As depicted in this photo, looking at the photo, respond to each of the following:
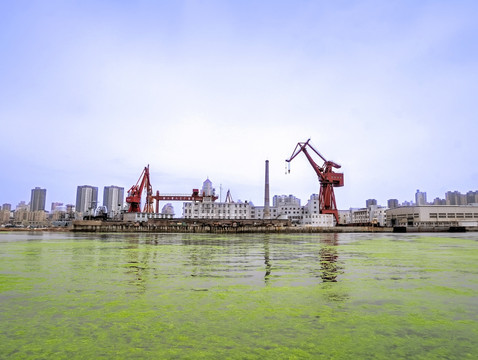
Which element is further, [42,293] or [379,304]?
[42,293]

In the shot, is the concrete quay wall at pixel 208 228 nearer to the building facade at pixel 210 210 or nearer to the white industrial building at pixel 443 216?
the building facade at pixel 210 210

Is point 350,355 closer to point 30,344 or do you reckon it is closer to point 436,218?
point 30,344

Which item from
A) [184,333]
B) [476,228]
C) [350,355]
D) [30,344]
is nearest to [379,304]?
[350,355]

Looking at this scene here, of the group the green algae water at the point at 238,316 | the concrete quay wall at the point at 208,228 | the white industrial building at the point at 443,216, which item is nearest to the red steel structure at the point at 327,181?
the concrete quay wall at the point at 208,228

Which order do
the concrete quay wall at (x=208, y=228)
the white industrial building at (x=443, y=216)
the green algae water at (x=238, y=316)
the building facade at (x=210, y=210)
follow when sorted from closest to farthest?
1. the green algae water at (x=238, y=316)
2. the concrete quay wall at (x=208, y=228)
3. the white industrial building at (x=443, y=216)
4. the building facade at (x=210, y=210)

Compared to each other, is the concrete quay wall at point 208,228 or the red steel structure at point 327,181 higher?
the red steel structure at point 327,181

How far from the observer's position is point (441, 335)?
21.1ft

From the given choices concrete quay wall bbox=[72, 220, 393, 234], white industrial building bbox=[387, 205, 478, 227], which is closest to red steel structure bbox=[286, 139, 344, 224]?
concrete quay wall bbox=[72, 220, 393, 234]

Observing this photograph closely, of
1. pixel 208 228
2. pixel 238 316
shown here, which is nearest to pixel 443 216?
pixel 208 228

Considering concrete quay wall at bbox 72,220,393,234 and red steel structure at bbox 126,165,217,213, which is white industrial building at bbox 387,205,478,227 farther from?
red steel structure at bbox 126,165,217,213

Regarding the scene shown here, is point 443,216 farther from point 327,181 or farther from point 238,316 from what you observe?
point 238,316

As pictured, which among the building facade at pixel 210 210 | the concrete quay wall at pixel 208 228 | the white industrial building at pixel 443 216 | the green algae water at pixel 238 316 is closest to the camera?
the green algae water at pixel 238 316

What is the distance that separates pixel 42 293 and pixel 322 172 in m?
95.9

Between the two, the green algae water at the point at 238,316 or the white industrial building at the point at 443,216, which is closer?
the green algae water at the point at 238,316
